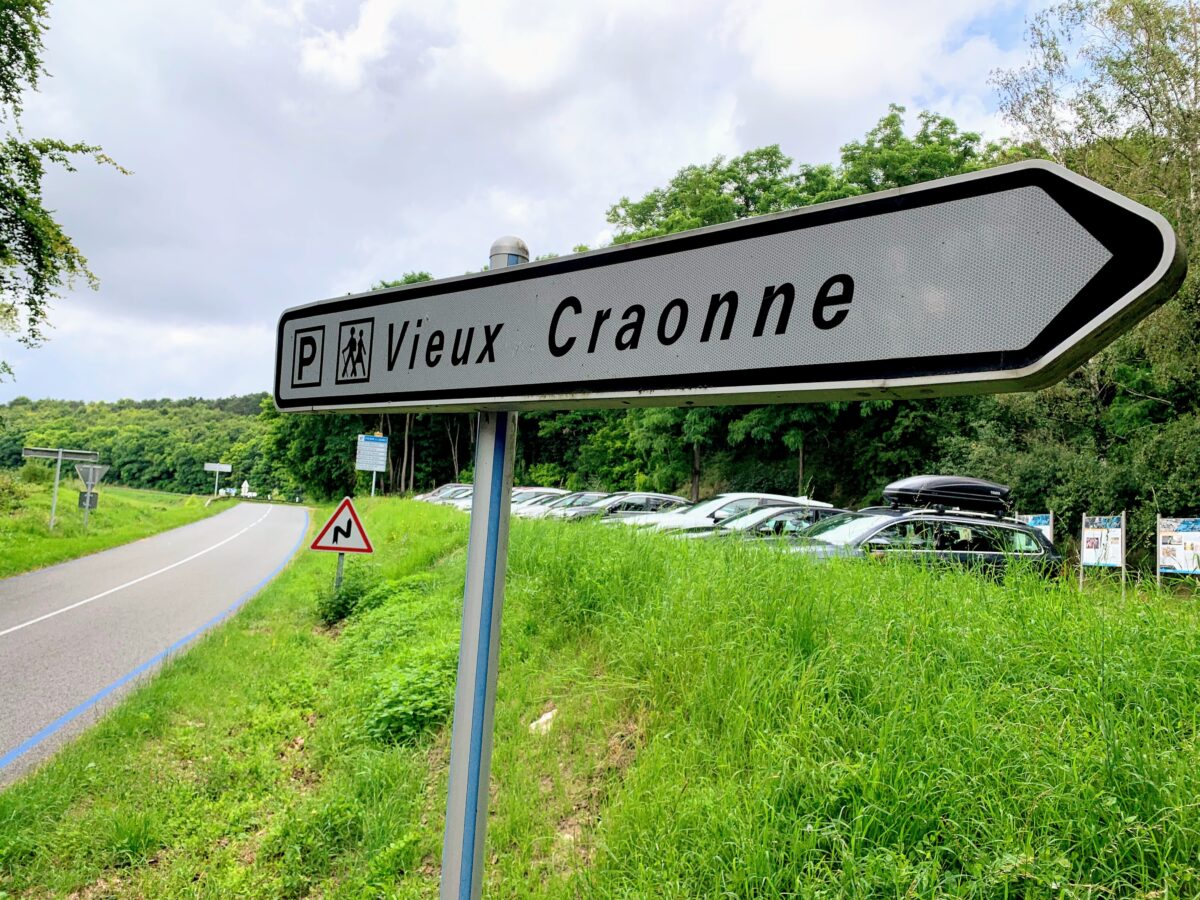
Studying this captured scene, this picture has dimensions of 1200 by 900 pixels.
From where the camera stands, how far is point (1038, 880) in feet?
5.65

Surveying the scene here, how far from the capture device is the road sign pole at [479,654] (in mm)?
1267

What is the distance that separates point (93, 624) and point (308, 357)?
34.6ft

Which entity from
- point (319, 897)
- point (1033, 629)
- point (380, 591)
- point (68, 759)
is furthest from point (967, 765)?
point (380, 591)

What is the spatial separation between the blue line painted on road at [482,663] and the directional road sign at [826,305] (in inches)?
5.5

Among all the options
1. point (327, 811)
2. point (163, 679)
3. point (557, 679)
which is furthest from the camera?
point (163, 679)

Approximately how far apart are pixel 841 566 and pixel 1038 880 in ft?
9.85

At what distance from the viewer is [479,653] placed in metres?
1.35

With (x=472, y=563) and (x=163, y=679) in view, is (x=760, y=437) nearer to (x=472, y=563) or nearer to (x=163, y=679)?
(x=163, y=679)

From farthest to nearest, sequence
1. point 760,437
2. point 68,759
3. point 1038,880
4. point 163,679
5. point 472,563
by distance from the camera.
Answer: point 760,437 → point 163,679 → point 68,759 → point 1038,880 → point 472,563

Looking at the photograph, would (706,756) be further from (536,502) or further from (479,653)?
(536,502)

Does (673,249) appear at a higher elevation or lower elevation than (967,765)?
higher

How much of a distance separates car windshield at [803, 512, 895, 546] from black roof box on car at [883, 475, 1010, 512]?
4.27 ft

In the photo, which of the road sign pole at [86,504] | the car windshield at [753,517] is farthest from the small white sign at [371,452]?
the car windshield at [753,517]

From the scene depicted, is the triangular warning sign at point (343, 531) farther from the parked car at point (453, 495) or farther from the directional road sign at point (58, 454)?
the parked car at point (453, 495)
